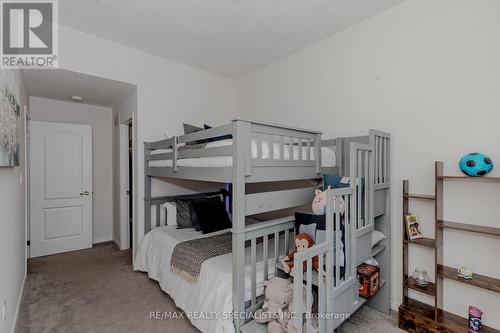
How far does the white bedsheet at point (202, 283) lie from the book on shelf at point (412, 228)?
1.12 meters

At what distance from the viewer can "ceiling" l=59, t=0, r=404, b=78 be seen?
219 centimetres

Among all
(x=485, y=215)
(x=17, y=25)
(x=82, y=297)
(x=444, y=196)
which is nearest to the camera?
(x=485, y=215)

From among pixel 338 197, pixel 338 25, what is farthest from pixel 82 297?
pixel 338 25

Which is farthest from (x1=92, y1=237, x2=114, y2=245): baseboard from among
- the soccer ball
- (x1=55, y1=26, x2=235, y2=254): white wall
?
the soccer ball

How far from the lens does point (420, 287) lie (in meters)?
1.94

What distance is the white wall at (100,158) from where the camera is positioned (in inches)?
157

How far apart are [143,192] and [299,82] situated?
2321 mm

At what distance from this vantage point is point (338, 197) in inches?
64.3

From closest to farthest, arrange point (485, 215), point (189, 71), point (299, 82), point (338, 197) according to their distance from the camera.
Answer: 1. point (338, 197)
2. point (485, 215)
3. point (299, 82)
4. point (189, 71)

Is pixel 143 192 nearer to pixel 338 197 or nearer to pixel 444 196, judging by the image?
pixel 338 197

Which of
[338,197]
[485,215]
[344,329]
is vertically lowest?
[344,329]

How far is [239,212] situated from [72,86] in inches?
113

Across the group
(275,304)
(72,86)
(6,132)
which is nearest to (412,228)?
(275,304)

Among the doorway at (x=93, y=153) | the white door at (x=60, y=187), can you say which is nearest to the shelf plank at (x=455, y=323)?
the doorway at (x=93, y=153)
